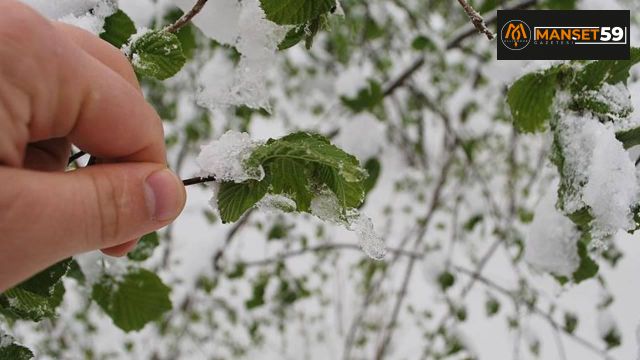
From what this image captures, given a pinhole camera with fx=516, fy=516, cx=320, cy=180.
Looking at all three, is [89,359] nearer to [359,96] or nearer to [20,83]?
[359,96]

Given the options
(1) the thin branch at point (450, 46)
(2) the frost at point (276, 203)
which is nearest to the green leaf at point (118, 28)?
(2) the frost at point (276, 203)

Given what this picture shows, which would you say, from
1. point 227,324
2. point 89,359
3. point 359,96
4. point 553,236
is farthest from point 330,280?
point 553,236

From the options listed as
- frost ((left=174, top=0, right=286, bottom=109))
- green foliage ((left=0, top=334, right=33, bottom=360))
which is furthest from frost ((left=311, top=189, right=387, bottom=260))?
green foliage ((left=0, top=334, right=33, bottom=360))

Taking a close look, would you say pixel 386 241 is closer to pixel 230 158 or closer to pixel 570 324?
pixel 570 324

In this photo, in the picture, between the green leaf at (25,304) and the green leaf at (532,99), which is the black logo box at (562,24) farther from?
the green leaf at (25,304)

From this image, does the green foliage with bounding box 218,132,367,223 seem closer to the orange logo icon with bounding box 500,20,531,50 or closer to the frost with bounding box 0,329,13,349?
the frost with bounding box 0,329,13,349

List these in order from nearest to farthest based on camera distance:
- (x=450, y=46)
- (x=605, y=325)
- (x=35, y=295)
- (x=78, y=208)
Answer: (x=78, y=208)
(x=35, y=295)
(x=605, y=325)
(x=450, y=46)

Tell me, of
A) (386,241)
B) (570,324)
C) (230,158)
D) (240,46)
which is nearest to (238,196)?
(230,158)
